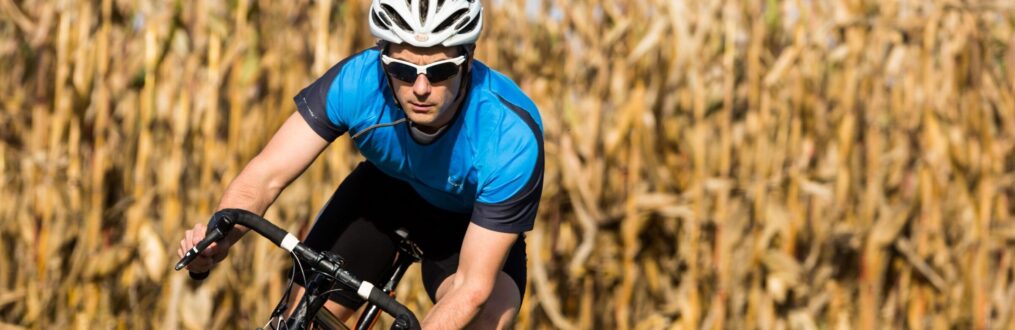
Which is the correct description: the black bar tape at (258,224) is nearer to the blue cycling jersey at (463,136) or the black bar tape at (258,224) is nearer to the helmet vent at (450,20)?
the blue cycling jersey at (463,136)

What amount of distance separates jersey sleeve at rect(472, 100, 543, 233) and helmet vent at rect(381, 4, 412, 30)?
0.46 meters

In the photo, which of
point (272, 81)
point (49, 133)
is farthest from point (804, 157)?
point (49, 133)

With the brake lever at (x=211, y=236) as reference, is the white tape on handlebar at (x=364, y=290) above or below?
below

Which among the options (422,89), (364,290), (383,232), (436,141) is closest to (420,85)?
(422,89)

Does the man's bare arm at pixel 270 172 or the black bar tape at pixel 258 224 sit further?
the man's bare arm at pixel 270 172

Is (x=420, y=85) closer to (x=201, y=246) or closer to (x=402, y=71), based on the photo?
(x=402, y=71)

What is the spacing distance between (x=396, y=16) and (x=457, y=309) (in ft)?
2.93

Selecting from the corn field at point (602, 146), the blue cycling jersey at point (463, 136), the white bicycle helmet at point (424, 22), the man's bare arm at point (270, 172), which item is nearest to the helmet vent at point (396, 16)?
the white bicycle helmet at point (424, 22)

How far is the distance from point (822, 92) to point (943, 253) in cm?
117

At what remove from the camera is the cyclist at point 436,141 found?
13.3ft

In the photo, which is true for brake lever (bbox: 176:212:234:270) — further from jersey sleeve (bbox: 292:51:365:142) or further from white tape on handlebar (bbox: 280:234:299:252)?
jersey sleeve (bbox: 292:51:365:142)

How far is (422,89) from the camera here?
4.03 m

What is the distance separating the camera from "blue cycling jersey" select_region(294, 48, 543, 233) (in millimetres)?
4188

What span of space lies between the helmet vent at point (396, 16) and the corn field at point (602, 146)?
263 cm
